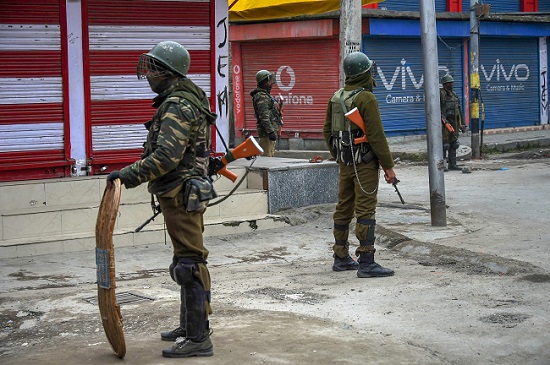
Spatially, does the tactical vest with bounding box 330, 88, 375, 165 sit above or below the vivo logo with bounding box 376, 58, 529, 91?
below

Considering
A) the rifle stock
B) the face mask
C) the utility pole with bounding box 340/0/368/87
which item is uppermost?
the utility pole with bounding box 340/0/368/87

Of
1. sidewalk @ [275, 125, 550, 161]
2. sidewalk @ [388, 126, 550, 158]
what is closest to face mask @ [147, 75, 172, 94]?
sidewalk @ [275, 125, 550, 161]

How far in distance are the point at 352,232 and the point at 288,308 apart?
12.1ft

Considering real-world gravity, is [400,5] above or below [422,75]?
above

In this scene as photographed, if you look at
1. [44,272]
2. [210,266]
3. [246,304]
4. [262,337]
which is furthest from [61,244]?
[262,337]

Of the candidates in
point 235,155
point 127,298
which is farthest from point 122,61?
point 235,155

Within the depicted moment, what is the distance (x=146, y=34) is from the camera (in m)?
11.1

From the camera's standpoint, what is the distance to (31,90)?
404 inches

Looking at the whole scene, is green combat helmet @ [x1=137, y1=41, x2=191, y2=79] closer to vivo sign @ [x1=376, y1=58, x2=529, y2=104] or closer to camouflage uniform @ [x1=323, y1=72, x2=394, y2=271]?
camouflage uniform @ [x1=323, y1=72, x2=394, y2=271]

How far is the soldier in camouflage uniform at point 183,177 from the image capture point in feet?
16.9

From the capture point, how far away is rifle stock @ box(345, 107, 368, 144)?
300 inches

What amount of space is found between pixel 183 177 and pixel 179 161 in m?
0.14

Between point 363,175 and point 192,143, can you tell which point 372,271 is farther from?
point 192,143

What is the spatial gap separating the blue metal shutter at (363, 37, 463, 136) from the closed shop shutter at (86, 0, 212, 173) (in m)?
10.1
